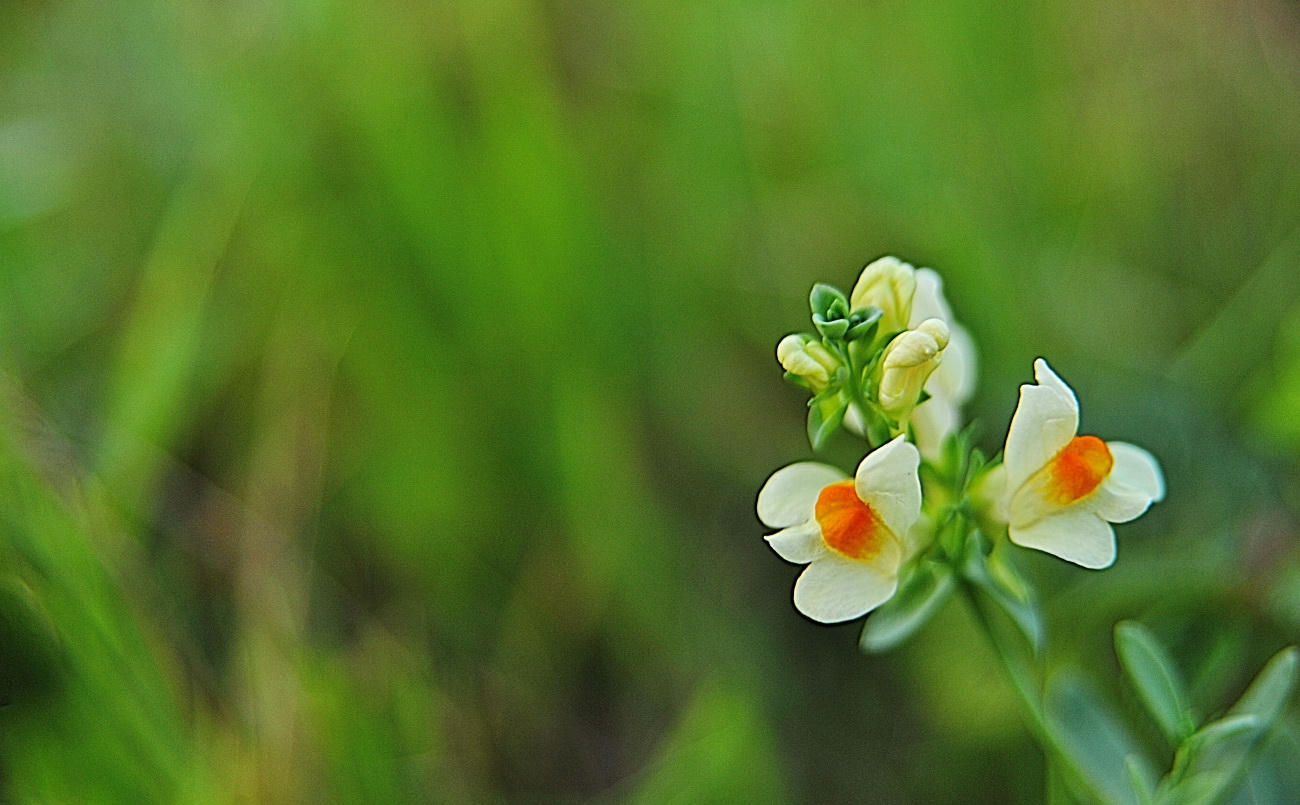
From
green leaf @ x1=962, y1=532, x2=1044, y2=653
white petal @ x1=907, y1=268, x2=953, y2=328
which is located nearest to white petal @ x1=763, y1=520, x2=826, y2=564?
green leaf @ x1=962, y1=532, x2=1044, y2=653

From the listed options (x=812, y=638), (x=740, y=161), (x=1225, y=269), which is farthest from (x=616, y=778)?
(x=1225, y=269)

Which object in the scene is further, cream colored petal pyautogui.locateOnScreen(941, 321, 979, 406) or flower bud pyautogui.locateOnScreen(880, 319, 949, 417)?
cream colored petal pyautogui.locateOnScreen(941, 321, 979, 406)

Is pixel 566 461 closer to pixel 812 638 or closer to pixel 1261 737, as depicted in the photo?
pixel 812 638

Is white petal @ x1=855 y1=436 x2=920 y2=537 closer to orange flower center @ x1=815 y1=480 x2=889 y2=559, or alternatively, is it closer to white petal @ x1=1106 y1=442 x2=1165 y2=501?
orange flower center @ x1=815 y1=480 x2=889 y2=559

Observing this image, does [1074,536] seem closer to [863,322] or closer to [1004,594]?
[1004,594]

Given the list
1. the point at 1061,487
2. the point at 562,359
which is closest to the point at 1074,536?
the point at 1061,487
